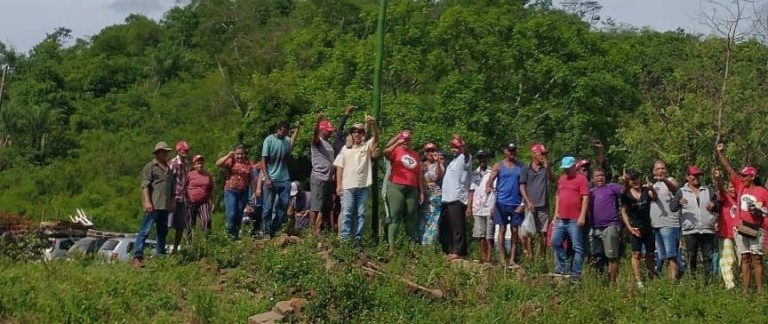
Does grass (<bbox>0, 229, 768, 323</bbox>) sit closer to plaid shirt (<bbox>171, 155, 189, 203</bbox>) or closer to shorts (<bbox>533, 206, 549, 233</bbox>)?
shorts (<bbox>533, 206, 549, 233</bbox>)

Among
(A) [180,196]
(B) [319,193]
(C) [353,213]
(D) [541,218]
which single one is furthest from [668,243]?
(A) [180,196]

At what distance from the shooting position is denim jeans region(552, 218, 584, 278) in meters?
11.8

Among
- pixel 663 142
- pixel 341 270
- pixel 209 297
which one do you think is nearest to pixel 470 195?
pixel 341 270

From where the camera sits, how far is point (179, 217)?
496 inches

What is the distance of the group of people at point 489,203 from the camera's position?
11.8 m

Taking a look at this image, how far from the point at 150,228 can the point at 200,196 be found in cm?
94

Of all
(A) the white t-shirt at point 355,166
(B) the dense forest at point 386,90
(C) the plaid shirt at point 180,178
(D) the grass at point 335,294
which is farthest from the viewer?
(B) the dense forest at point 386,90

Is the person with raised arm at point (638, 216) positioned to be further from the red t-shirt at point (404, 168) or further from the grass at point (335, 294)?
the red t-shirt at point (404, 168)

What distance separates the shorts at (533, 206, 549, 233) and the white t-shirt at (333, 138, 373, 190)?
2057 millimetres

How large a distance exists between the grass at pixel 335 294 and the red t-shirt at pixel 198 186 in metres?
1.14

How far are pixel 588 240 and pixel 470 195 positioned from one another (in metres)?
1.79

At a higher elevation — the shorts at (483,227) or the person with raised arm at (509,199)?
the person with raised arm at (509,199)

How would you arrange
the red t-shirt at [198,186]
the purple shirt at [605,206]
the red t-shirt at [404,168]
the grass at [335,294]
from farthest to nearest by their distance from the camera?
the red t-shirt at [198,186]
the red t-shirt at [404,168]
the purple shirt at [605,206]
the grass at [335,294]

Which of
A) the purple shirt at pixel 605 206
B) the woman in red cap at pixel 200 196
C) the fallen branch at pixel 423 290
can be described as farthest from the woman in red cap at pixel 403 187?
the woman in red cap at pixel 200 196
